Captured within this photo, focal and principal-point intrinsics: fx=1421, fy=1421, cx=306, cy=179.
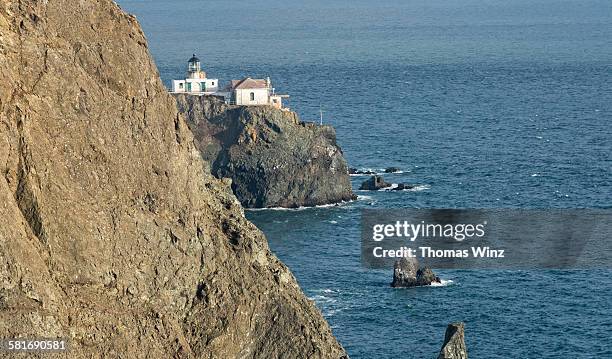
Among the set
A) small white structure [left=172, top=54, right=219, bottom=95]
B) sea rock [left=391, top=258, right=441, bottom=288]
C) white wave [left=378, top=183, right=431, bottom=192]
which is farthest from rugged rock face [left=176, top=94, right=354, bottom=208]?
sea rock [left=391, top=258, right=441, bottom=288]

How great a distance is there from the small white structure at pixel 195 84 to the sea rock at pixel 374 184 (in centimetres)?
2502

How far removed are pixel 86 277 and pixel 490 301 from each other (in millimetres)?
66396

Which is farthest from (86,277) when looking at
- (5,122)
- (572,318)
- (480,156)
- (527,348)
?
(480,156)

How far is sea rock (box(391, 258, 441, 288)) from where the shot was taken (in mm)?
119812

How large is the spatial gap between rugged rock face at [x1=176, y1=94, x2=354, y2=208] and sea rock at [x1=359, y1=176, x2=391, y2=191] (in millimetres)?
4942

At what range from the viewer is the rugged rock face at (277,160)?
160 metres

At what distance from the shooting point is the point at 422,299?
116 meters

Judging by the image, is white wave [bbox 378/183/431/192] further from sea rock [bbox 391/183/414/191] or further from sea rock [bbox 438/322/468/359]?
sea rock [bbox 438/322/468/359]

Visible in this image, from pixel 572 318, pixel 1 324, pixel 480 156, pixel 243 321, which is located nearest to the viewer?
pixel 1 324

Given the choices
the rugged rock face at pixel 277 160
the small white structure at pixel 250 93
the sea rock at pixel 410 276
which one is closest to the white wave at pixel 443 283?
the sea rock at pixel 410 276

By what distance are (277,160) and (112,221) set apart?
105m

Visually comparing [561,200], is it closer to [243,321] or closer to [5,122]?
[243,321]

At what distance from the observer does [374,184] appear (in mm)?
167375

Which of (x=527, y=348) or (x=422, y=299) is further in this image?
(x=422, y=299)
